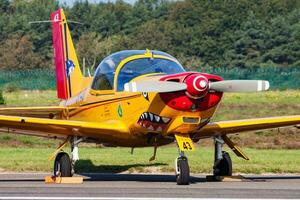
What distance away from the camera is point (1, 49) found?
316 feet

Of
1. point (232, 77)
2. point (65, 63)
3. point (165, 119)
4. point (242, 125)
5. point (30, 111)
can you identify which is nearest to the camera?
point (165, 119)

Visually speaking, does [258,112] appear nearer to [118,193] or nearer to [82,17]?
[118,193]

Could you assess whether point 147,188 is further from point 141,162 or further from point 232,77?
point 232,77

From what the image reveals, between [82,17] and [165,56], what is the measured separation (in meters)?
91.4

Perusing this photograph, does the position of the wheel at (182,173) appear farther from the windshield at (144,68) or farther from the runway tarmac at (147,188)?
the windshield at (144,68)

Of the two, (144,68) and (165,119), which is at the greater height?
(144,68)

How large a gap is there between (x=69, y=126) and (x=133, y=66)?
5.05 ft

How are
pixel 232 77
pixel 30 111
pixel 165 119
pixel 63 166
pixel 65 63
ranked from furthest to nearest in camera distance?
pixel 232 77
pixel 65 63
pixel 30 111
pixel 63 166
pixel 165 119

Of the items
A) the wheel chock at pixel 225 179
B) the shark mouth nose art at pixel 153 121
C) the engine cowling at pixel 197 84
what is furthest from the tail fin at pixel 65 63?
the engine cowling at pixel 197 84

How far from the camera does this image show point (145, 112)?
1616 centimetres

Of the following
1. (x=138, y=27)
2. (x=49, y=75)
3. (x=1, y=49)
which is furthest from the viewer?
(x=138, y=27)

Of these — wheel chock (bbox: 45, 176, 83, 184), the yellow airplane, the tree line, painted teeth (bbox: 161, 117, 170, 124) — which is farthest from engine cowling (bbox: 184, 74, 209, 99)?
the tree line

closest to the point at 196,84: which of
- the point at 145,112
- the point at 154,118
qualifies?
the point at 154,118

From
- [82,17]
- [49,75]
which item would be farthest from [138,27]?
[49,75]
